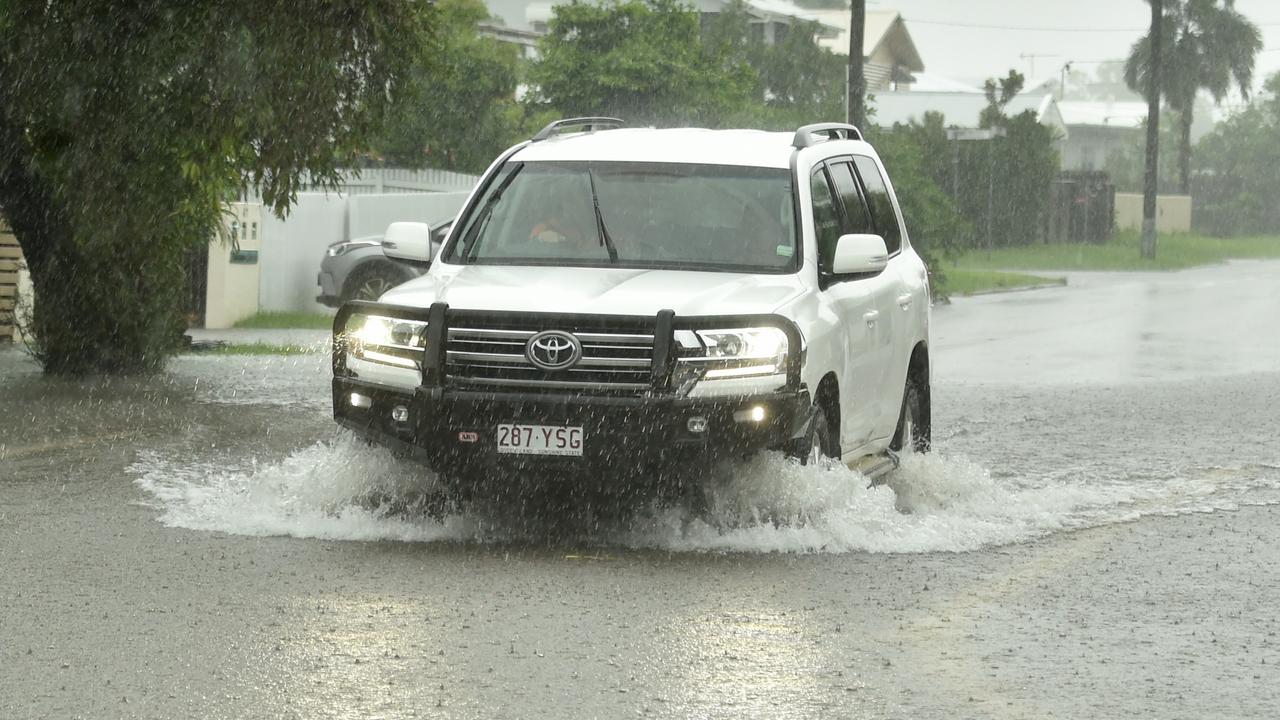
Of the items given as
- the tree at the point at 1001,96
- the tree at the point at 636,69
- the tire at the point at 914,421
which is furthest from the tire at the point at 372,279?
the tree at the point at 1001,96

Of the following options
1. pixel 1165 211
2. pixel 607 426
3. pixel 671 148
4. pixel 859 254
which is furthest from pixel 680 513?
pixel 1165 211

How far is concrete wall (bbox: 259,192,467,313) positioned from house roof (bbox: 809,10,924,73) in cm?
4838

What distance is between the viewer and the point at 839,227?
1025 cm

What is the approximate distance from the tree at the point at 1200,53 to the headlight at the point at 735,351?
228ft

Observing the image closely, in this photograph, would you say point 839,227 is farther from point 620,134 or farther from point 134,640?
point 134,640

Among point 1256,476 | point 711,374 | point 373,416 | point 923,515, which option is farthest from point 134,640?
point 1256,476

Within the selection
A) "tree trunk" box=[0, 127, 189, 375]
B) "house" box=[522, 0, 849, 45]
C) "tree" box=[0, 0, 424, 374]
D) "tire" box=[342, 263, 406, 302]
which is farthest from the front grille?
"house" box=[522, 0, 849, 45]

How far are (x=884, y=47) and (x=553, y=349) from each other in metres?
73.8

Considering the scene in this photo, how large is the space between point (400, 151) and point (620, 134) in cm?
2927

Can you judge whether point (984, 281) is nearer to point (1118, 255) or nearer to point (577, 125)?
point (1118, 255)

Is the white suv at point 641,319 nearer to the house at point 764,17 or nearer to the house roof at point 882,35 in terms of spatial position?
the house at point 764,17

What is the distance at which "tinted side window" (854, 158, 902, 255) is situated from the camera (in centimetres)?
1117

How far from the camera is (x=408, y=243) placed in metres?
9.94

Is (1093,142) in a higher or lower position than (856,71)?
higher
